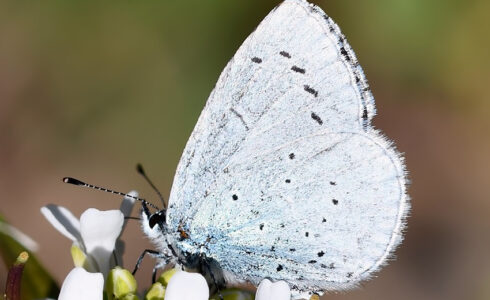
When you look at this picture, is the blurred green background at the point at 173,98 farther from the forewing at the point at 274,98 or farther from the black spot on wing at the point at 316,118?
the black spot on wing at the point at 316,118

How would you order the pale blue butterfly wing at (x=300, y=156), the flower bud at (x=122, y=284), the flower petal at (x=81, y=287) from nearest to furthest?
the flower petal at (x=81, y=287) < the flower bud at (x=122, y=284) < the pale blue butterfly wing at (x=300, y=156)

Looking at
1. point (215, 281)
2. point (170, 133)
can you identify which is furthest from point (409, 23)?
point (215, 281)

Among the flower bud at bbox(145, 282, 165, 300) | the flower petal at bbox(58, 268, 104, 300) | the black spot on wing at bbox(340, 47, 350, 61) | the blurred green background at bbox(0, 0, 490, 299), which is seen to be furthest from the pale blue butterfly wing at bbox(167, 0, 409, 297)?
the blurred green background at bbox(0, 0, 490, 299)

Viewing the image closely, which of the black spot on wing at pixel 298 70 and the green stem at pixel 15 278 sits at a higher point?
the green stem at pixel 15 278

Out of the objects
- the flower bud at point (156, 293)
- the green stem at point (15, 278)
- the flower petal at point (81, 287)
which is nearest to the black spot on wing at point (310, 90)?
the flower bud at point (156, 293)

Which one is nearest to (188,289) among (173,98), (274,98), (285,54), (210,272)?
(210,272)

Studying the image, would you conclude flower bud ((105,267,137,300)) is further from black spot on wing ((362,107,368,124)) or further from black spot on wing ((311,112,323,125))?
black spot on wing ((362,107,368,124))
